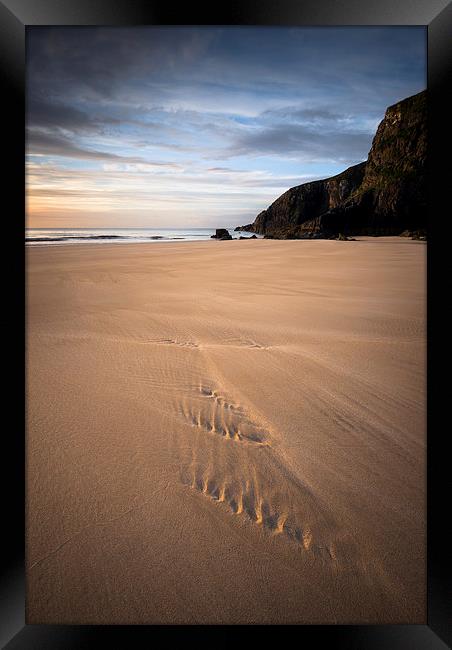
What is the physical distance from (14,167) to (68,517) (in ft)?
4.76

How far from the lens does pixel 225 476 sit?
1.86m

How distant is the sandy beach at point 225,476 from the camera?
1414 mm

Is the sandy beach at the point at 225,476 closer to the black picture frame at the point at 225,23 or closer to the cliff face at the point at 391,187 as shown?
the black picture frame at the point at 225,23

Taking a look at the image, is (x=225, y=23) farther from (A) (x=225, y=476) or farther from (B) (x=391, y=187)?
(B) (x=391, y=187)

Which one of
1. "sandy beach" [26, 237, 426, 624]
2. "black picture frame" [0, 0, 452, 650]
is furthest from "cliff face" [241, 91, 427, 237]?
"black picture frame" [0, 0, 452, 650]

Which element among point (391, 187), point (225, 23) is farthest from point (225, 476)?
point (391, 187)

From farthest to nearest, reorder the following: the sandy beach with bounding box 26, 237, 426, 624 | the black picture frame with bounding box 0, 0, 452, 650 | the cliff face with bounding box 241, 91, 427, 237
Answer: the cliff face with bounding box 241, 91, 427, 237 → the black picture frame with bounding box 0, 0, 452, 650 → the sandy beach with bounding box 26, 237, 426, 624

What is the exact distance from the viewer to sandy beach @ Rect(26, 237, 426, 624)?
4.64ft

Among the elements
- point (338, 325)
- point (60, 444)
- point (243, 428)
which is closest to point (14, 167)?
point (60, 444)

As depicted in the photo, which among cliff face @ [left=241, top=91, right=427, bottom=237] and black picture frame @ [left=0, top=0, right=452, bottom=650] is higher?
cliff face @ [left=241, top=91, right=427, bottom=237]

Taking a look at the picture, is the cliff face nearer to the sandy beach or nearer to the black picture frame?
the sandy beach

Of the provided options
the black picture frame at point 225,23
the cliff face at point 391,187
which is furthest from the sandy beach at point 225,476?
the cliff face at point 391,187

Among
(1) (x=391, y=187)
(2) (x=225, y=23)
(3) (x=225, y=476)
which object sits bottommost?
(3) (x=225, y=476)

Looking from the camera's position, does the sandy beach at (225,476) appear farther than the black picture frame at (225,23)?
No
